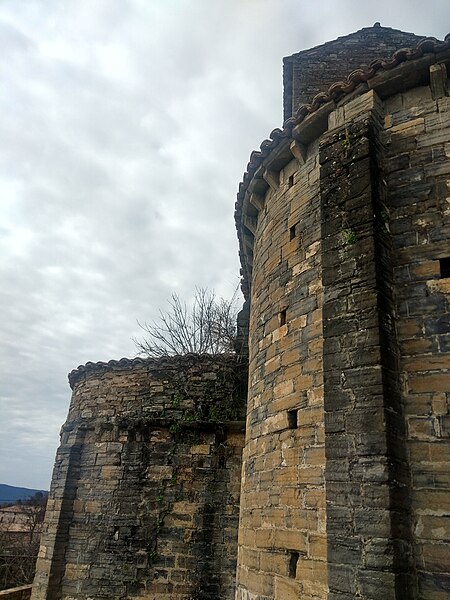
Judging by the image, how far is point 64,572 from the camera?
9086 millimetres

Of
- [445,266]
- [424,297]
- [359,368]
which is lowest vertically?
[359,368]

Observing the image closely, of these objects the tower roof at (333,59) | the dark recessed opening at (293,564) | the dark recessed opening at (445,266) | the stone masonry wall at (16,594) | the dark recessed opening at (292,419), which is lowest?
the stone masonry wall at (16,594)

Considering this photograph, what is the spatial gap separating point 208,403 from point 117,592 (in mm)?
3604

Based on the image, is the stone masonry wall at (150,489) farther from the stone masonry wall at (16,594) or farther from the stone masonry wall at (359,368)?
the stone masonry wall at (359,368)

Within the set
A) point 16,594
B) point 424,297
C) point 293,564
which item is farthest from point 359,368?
point 16,594

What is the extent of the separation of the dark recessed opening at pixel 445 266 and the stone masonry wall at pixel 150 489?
546 cm

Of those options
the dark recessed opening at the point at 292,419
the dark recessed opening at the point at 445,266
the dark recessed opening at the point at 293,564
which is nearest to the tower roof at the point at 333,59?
the dark recessed opening at the point at 445,266

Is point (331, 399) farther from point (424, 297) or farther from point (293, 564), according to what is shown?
point (293, 564)

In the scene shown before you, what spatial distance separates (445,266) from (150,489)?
22.3ft

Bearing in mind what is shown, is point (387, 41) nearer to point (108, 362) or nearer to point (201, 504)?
point (108, 362)

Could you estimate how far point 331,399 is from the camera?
418cm

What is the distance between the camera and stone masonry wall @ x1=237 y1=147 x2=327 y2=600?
4.49 meters

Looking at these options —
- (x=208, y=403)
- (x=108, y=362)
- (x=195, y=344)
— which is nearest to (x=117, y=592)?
(x=208, y=403)

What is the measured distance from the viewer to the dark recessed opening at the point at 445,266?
435 cm
